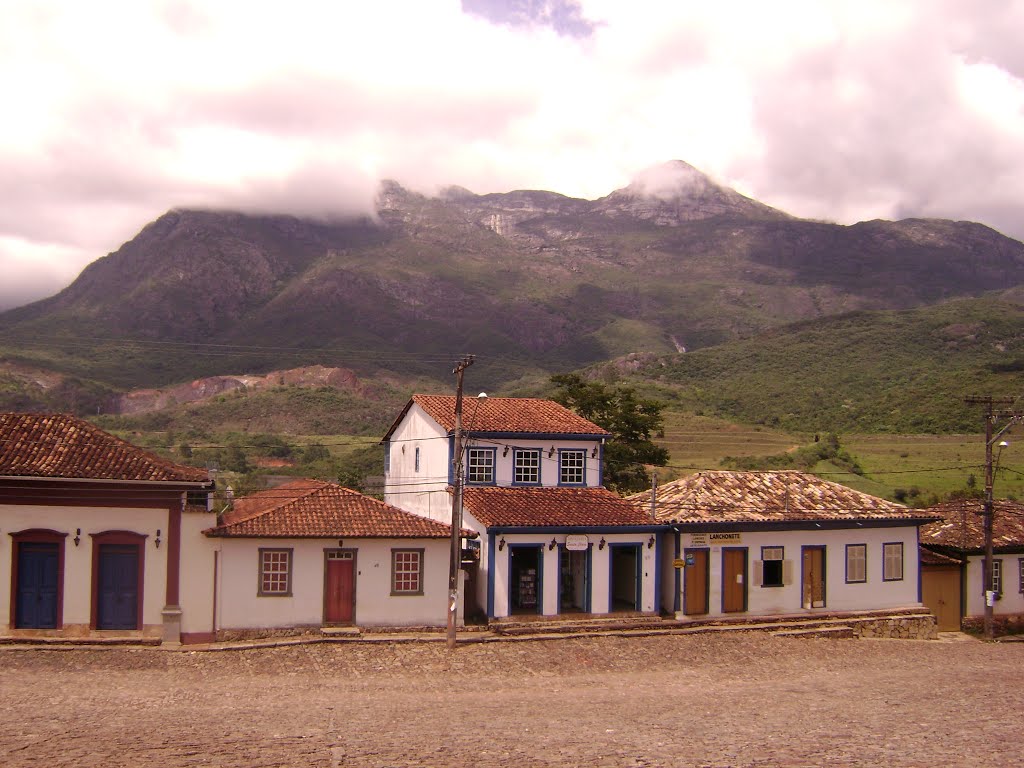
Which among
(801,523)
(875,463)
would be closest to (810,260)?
(875,463)

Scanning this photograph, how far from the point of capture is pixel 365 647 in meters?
20.9

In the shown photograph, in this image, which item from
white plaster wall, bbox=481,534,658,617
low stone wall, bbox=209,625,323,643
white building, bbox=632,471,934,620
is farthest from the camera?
white building, bbox=632,471,934,620

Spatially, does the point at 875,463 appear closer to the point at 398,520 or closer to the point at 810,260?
the point at 398,520

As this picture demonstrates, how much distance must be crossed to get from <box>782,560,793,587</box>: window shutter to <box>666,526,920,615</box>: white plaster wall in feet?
0.29

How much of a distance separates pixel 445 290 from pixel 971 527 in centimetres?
10705

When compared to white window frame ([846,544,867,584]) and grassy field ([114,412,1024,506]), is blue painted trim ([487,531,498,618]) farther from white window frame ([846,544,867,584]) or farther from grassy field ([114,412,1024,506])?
grassy field ([114,412,1024,506])

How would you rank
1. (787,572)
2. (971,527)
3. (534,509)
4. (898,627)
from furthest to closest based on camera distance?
1. (971,527)
2. (898,627)
3. (787,572)
4. (534,509)

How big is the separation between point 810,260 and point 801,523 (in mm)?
162059

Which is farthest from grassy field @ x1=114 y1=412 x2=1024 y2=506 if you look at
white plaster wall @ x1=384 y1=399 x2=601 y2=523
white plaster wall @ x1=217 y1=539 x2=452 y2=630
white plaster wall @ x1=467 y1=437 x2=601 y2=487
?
white plaster wall @ x1=217 y1=539 x2=452 y2=630

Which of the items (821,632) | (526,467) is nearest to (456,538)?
(526,467)

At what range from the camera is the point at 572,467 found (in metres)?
27.2

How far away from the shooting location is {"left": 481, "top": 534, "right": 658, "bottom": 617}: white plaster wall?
2347 centimetres

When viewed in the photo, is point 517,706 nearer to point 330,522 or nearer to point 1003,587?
point 330,522

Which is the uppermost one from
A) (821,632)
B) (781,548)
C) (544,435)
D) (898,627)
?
(544,435)
